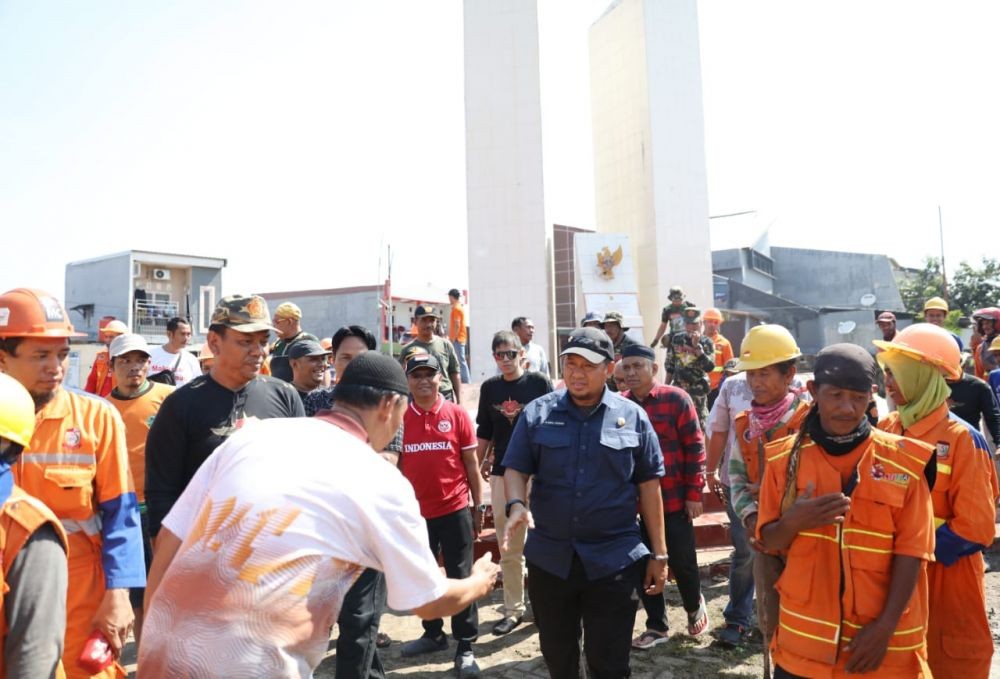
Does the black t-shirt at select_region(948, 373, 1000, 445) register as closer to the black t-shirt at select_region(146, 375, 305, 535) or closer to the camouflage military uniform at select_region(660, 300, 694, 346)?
the camouflage military uniform at select_region(660, 300, 694, 346)

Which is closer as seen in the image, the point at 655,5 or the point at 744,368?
the point at 744,368

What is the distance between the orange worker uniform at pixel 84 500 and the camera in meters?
2.49

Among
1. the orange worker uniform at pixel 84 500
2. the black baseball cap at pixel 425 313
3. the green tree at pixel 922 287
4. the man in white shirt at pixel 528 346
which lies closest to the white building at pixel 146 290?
the man in white shirt at pixel 528 346

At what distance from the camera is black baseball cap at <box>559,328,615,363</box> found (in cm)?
341


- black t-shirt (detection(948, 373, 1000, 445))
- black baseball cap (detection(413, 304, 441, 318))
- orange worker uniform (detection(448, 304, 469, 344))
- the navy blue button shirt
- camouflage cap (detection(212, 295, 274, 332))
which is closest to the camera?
camouflage cap (detection(212, 295, 274, 332))

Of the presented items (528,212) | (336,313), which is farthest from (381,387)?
(336,313)

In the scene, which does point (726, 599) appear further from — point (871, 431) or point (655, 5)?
point (655, 5)

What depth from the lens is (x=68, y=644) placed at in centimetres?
244

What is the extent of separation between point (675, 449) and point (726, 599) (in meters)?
1.67

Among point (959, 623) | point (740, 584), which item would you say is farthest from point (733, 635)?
point (959, 623)

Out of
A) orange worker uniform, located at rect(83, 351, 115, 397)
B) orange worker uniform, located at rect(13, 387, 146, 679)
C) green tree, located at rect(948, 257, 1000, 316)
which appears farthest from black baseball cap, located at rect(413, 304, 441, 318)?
green tree, located at rect(948, 257, 1000, 316)

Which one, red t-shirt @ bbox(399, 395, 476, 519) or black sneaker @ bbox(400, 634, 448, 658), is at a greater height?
red t-shirt @ bbox(399, 395, 476, 519)

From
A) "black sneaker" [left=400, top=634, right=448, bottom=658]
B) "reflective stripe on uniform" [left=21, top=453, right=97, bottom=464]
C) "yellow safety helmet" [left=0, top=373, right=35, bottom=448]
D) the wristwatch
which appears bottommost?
"black sneaker" [left=400, top=634, right=448, bottom=658]

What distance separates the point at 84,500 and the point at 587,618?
2217mm
